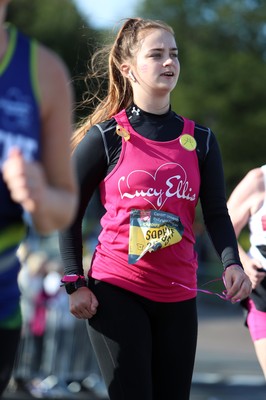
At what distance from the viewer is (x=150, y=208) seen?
4.32m

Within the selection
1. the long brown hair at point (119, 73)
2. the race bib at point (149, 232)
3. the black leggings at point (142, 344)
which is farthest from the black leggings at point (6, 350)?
the long brown hair at point (119, 73)

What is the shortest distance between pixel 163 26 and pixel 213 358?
1139 centimetres

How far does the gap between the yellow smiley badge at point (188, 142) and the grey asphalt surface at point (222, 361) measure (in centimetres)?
607

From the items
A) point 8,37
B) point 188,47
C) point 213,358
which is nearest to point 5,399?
point 213,358

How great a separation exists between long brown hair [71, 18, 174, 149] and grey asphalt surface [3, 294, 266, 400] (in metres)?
5.88

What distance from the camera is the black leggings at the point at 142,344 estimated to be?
4184mm

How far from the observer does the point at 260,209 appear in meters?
5.11

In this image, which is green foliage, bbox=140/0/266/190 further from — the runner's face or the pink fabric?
the runner's face

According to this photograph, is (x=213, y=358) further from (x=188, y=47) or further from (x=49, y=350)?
(x=188, y=47)

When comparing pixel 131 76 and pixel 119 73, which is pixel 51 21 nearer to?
pixel 119 73

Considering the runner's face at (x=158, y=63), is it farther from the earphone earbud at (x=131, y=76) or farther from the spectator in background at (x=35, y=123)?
the spectator in background at (x=35, y=123)

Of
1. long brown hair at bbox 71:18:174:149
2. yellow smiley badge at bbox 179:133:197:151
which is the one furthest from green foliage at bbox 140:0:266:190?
yellow smiley badge at bbox 179:133:197:151

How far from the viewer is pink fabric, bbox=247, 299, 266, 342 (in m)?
5.01

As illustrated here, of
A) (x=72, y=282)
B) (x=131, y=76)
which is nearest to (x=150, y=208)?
(x=72, y=282)
